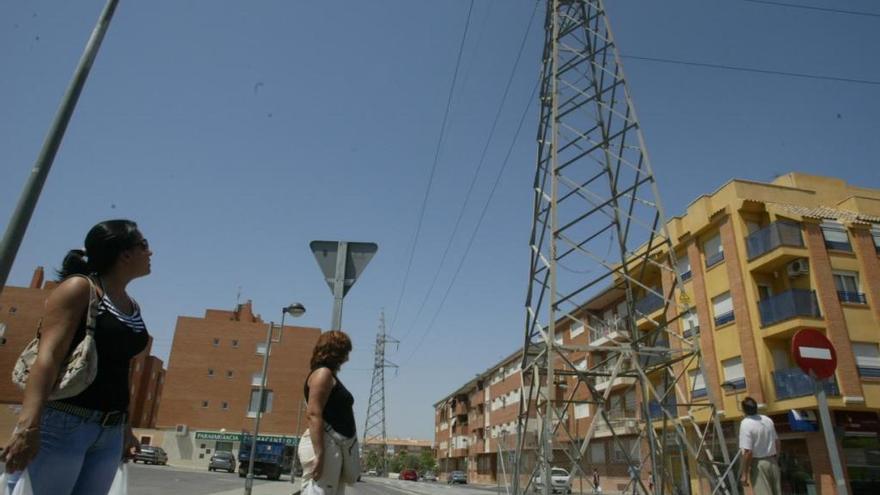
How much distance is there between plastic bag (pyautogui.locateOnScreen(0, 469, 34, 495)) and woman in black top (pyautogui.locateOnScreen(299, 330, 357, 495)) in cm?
148

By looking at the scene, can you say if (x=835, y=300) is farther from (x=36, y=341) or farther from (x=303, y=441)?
(x=36, y=341)

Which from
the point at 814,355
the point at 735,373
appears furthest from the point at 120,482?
the point at 735,373

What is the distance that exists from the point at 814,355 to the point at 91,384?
510 cm

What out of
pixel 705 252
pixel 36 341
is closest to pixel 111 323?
pixel 36 341

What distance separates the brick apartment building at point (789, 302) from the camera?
1934 cm

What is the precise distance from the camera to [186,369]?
156 ft

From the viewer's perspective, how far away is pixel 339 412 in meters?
3.47

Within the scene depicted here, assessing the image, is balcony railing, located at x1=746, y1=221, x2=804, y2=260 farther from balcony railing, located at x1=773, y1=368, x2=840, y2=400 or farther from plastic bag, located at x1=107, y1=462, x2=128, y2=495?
plastic bag, located at x1=107, y1=462, x2=128, y2=495

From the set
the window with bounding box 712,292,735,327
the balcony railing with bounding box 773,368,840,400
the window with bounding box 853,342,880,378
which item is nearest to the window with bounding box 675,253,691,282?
the window with bounding box 712,292,735,327

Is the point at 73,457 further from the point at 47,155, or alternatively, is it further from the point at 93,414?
the point at 47,155

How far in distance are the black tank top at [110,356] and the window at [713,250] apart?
2577 cm

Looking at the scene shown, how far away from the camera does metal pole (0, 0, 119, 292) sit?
315 centimetres

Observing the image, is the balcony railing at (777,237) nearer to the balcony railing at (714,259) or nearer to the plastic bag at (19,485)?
the balcony railing at (714,259)

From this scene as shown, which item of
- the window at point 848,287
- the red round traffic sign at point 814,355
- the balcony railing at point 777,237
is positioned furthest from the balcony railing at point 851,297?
the red round traffic sign at point 814,355
